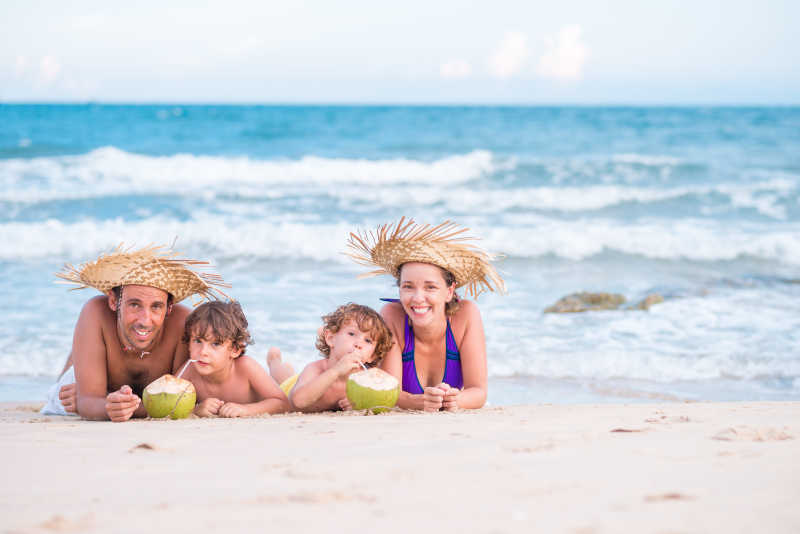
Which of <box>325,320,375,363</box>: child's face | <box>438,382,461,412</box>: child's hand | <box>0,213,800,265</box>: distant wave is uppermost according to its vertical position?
<box>0,213,800,265</box>: distant wave

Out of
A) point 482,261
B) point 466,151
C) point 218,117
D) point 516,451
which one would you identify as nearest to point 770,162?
point 466,151

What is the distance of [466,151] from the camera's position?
26.7 m

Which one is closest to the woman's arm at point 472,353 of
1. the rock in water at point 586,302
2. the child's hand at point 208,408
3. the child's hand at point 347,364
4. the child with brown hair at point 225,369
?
the child's hand at point 347,364

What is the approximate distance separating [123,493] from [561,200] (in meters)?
16.9

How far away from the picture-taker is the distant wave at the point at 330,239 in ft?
41.7

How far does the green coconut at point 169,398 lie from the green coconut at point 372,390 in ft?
3.18

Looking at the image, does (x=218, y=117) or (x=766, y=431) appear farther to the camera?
(x=218, y=117)

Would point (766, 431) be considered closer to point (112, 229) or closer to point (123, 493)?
point (123, 493)

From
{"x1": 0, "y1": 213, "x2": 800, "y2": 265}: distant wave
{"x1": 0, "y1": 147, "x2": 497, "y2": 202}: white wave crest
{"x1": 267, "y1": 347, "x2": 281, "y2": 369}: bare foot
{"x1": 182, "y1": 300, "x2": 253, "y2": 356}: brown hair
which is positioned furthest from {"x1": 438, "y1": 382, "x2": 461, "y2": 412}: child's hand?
{"x1": 0, "y1": 147, "x2": 497, "y2": 202}: white wave crest

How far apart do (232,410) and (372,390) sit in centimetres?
89

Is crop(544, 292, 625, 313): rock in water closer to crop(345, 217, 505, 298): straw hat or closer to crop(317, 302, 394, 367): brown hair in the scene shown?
crop(345, 217, 505, 298): straw hat

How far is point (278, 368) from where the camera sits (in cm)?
611

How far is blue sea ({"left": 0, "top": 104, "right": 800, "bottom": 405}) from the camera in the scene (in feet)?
23.5

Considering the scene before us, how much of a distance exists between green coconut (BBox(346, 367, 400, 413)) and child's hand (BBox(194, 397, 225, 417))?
0.84 m
